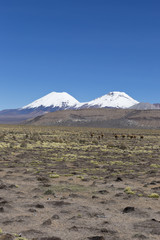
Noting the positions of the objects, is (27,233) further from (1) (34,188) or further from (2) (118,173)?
(2) (118,173)

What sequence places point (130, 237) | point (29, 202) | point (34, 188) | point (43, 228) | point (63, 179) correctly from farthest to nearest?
point (63, 179) → point (34, 188) → point (29, 202) → point (43, 228) → point (130, 237)

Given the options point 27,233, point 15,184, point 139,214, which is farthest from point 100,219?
point 15,184

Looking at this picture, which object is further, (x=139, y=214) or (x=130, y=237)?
(x=139, y=214)

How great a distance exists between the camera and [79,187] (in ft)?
47.1

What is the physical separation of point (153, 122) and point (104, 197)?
6937 inches

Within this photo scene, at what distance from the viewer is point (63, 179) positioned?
54.6 ft

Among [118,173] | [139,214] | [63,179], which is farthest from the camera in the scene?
[118,173]

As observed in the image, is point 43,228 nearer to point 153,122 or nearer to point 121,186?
point 121,186

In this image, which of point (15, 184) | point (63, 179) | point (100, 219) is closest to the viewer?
point (100, 219)

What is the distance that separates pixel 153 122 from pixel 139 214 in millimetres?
178246

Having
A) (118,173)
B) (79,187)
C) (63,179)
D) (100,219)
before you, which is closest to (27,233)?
(100,219)

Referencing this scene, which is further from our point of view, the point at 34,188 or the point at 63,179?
the point at 63,179

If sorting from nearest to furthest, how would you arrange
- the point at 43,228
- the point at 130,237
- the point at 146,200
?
1. the point at 130,237
2. the point at 43,228
3. the point at 146,200

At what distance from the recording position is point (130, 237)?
7.82 meters
